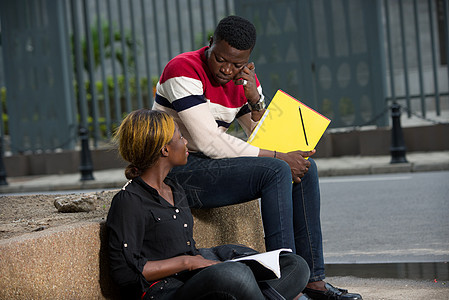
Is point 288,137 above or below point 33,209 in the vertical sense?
above

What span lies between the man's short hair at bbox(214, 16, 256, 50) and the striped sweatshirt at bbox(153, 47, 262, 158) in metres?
0.19

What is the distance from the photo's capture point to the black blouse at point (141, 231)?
8.93ft

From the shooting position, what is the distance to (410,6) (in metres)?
22.4

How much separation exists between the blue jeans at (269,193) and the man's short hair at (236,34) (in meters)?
0.57

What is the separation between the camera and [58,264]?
8.74ft

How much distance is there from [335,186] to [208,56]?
19.2 ft

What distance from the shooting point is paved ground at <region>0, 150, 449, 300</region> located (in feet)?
12.8

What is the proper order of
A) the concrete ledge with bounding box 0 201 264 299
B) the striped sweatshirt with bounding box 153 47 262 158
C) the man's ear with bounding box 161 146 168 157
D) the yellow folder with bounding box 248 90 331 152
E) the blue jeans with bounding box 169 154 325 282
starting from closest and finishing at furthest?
the concrete ledge with bounding box 0 201 264 299 < the man's ear with bounding box 161 146 168 157 < the blue jeans with bounding box 169 154 325 282 < the striped sweatshirt with bounding box 153 47 262 158 < the yellow folder with bounding box 248 90 331 152

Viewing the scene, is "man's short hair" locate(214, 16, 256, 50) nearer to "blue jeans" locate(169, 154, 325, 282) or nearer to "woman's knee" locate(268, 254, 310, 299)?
"blue jeans" locate(169, 154, 325, 282)

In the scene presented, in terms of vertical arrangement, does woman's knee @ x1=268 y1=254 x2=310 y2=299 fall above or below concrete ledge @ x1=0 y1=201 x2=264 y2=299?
below

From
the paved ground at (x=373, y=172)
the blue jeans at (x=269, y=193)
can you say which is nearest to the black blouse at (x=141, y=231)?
the blue jeans at (x=269, y=193)

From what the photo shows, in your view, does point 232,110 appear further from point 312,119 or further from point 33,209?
point 33,209

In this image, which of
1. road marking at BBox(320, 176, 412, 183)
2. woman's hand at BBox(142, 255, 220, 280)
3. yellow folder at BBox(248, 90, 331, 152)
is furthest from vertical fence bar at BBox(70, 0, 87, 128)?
woman's hand at BBox(142, 255, 220, 280)

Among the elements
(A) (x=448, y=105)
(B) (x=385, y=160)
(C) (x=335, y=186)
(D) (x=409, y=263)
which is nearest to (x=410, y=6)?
(A) (x=448, y=105)
